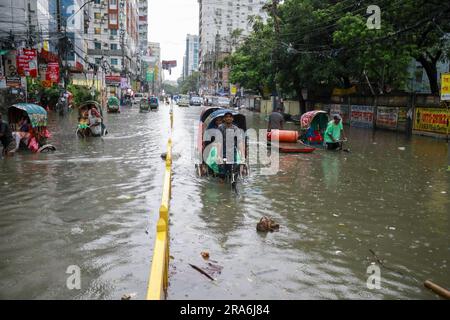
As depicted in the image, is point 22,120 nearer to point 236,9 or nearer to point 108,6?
point 108,6

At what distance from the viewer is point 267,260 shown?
597 centimetres

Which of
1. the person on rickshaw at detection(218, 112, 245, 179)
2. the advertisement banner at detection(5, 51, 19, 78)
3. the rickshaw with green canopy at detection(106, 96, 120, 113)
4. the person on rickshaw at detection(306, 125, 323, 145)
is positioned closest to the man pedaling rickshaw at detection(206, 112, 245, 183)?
the person on rickshaw at detection(218, 112, 245, 179)

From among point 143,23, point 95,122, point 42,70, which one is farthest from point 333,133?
point 143,23

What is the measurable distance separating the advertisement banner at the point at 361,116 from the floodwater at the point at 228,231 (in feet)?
62.6

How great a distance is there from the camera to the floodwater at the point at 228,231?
5199 mm

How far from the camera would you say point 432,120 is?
81.5ft

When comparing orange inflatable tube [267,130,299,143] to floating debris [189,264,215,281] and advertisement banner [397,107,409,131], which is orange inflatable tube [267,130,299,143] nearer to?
advertisement banner [397,107,409,131]

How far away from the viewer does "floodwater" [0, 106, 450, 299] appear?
520 cm

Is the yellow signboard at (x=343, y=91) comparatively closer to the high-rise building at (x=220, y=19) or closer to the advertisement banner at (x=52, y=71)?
the advertisement banner at (x=52, y=71)

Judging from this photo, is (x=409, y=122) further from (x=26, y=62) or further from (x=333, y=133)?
(x=26, y=62)

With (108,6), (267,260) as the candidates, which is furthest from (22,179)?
(108,6)

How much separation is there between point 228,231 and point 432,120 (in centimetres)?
2104

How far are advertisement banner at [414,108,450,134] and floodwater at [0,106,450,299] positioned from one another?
11254 mm

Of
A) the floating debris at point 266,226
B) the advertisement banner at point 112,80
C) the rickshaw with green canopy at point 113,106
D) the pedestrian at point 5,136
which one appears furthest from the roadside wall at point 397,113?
the advertisement banner at point 112,80
